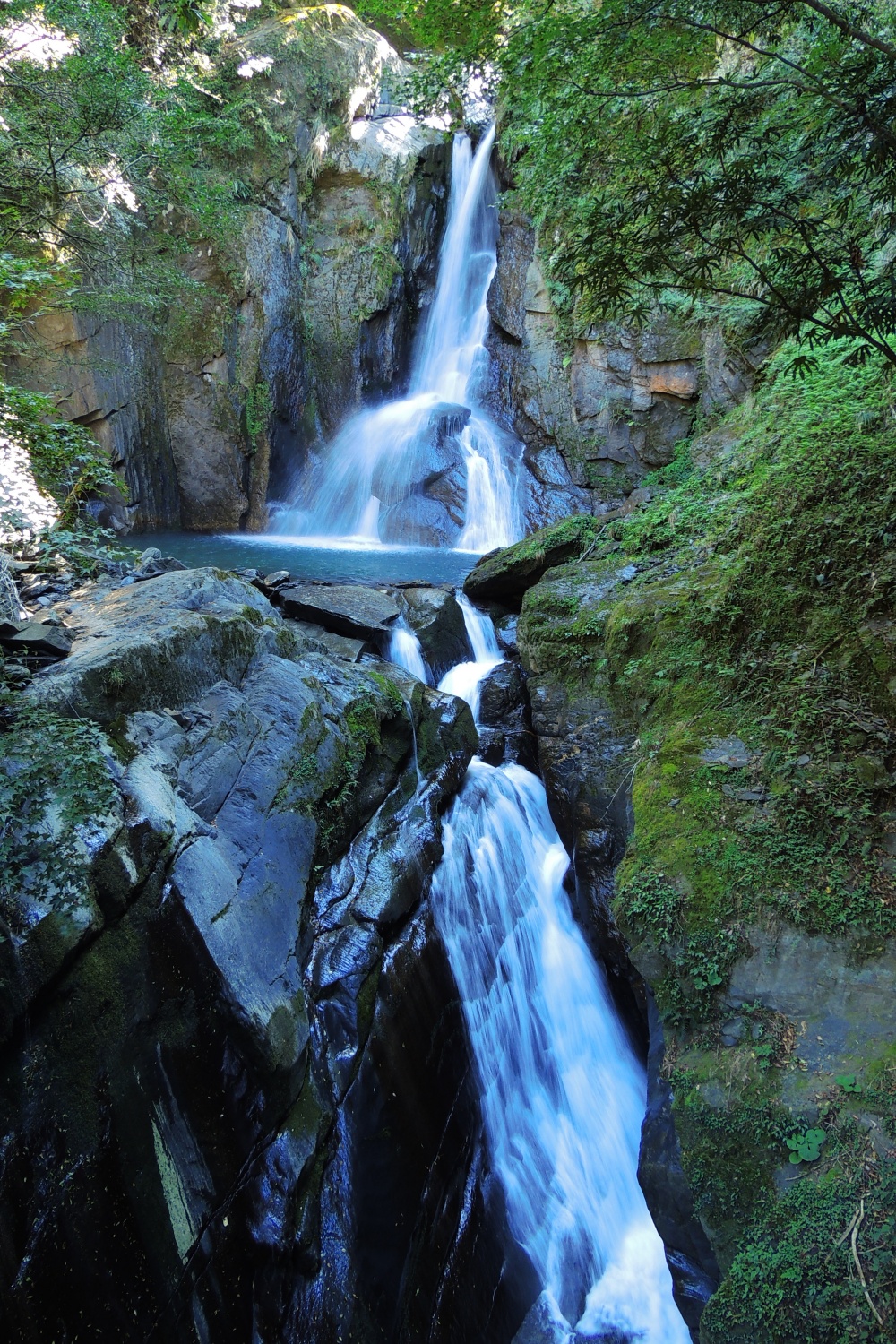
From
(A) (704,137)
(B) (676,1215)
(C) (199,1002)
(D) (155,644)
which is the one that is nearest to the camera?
(C) (199,1002)

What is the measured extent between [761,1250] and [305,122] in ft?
65.4

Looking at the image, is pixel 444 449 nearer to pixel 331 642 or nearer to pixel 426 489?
pixel 426 489

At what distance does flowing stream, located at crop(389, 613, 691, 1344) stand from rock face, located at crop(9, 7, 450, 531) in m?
11.4

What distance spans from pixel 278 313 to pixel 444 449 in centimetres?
505

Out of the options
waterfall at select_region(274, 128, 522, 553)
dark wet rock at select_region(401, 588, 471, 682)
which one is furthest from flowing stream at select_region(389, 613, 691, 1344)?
waterfall at select_region(274, 128, 522, 553)

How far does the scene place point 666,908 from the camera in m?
4.04

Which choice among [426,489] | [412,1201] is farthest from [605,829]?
[426,489]

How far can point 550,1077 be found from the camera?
15.6 ft

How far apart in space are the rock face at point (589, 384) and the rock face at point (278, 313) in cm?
276

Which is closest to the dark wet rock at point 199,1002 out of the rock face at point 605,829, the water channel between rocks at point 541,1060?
the water channel between rocks at point 541,1060

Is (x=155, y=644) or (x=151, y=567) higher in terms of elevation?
(x=151, y=567)

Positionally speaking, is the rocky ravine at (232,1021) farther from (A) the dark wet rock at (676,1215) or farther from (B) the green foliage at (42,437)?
(B) the green foliage at (42,437)

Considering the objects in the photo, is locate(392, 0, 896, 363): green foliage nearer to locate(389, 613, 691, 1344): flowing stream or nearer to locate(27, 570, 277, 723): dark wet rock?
locate(27, 570, 277, 723): dark wet rock

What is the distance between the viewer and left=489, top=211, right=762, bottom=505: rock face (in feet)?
40.4
